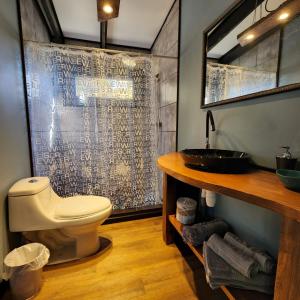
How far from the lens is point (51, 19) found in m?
2.23

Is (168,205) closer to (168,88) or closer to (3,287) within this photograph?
(3,287)

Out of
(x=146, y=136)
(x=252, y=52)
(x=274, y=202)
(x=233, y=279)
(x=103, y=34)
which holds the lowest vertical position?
(x=233, y=279)

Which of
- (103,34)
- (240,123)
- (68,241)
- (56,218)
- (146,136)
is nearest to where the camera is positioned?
(240,123)

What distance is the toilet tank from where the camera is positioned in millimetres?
1282

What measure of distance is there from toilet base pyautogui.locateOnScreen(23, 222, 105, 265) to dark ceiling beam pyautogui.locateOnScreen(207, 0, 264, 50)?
1765 millimetres

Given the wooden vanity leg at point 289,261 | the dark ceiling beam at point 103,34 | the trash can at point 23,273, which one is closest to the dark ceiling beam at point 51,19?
the dark ceiling beam at point 103,34

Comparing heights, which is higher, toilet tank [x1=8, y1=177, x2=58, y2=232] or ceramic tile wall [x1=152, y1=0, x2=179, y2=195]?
ceramic tile wall [x1=152, y1=0, x2=179, y2=195]

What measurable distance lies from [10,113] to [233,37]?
176cm

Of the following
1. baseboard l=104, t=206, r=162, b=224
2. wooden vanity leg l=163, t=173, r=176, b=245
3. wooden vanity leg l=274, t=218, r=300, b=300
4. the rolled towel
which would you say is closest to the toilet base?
baseboard l=104, t=206, r=162, b=224

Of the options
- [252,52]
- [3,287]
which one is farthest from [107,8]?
[3,287]

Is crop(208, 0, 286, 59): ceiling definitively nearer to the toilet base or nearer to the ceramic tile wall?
the ceramic tile wall

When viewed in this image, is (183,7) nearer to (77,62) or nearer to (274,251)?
(77,62)

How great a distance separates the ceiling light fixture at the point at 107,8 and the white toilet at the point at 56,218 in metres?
1.67

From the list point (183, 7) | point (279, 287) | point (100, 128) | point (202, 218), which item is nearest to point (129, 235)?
point (202, 218)
